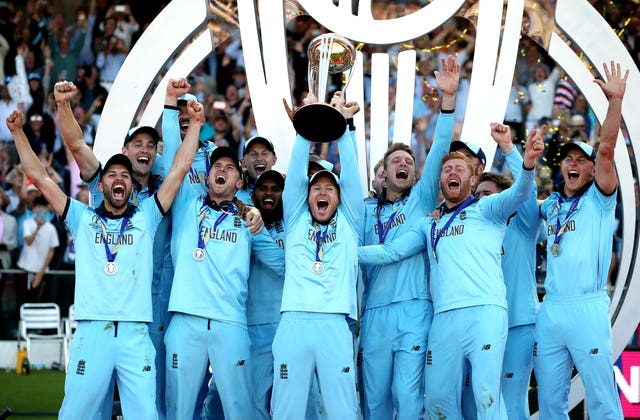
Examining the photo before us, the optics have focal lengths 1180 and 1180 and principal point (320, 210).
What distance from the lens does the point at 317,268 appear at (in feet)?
25.4

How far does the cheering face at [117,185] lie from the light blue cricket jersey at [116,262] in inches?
4.0

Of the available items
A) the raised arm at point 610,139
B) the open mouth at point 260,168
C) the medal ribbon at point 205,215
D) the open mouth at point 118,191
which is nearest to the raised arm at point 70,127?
the open mouth at point 118,191

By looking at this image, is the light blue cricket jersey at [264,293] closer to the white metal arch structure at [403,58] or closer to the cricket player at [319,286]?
the cricket player at [319,286]

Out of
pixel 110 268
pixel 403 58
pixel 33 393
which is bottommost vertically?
pixel 33 393

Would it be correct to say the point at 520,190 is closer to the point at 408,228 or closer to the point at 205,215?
the point at 408,228

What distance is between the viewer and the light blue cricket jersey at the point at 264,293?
8312mm

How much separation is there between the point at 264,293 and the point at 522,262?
1849 millimetres

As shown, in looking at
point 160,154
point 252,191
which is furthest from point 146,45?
point 252,191

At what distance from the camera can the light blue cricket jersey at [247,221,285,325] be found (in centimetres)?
831

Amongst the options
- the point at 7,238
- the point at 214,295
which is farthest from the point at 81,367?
the point at 7,238

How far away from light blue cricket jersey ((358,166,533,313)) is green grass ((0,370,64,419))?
4.38 meters

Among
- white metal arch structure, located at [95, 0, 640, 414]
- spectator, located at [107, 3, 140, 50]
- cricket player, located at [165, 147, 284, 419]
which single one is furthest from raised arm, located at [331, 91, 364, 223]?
spectator, located at [107, 3, 140, 50]

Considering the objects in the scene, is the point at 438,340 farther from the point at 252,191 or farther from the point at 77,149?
the point at 77,149

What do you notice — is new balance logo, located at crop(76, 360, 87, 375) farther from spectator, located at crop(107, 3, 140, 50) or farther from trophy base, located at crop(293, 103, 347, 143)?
spectator, located at crop(107, 3, 140, 50)
